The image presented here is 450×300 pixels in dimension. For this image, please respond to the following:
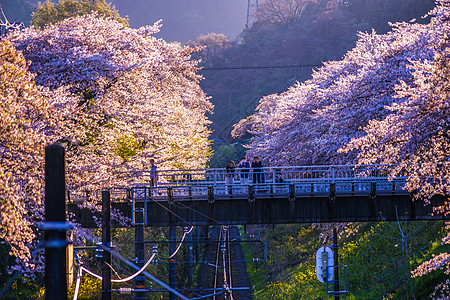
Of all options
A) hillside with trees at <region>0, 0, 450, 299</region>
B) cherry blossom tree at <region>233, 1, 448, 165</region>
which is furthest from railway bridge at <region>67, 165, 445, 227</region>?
cherry blossom tree at <region>233, 1, 448, 165</region>

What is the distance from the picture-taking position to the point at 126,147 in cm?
2538

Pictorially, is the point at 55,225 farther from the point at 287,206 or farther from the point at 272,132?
the point at 272,132

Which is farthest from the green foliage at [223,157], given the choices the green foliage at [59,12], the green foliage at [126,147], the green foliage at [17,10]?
the green foliage at [17,10]

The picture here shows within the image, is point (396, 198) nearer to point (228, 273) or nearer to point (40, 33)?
point (228, 273)

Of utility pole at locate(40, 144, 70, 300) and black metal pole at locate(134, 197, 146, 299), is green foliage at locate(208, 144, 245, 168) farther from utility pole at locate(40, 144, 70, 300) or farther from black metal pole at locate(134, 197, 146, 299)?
utility pole at locate(40, 144, 70, 300)

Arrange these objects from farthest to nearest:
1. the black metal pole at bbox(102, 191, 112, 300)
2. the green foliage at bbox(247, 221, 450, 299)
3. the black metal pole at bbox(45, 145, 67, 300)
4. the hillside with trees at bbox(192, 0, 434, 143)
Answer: the hillside with trees at bbox(192, 0, 434, 143) → the green foliage at bbox(247, 221, 450, 299) → the black metal pole at bbox(102, 191, 112, 300) → the black metal pole at bbox(45, 145, 67, 300)

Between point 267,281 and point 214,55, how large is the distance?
82399 millimetres

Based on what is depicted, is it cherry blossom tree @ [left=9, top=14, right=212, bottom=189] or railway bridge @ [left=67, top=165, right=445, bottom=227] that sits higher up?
cherry blossom tree @ [left=9, top=14, right=212, bottom=189]

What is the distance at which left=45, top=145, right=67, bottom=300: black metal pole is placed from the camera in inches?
195

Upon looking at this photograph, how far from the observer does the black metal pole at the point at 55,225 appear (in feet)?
16.3

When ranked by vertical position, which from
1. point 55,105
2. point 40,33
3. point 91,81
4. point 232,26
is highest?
point 232,26

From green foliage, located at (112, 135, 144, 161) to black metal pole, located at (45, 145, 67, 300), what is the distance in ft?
64.9

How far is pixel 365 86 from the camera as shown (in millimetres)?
20938

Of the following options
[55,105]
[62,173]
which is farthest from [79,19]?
[62,173]
